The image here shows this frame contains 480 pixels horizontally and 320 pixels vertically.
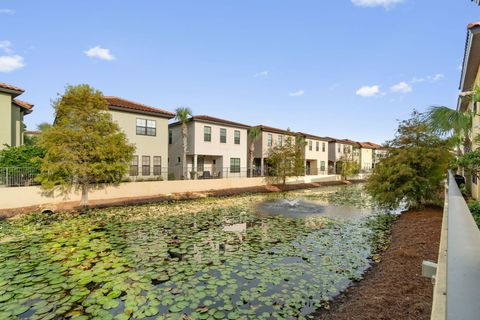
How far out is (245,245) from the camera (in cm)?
885

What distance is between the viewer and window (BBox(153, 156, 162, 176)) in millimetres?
23397

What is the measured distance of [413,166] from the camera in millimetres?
13484

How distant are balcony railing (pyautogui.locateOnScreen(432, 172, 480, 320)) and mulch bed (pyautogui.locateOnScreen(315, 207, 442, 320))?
8.17ft

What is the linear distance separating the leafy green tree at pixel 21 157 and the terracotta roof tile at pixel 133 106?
23.1 feet

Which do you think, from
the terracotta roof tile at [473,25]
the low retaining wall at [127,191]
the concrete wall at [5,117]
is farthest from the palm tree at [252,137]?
the terracotta roof tile at [473,25]

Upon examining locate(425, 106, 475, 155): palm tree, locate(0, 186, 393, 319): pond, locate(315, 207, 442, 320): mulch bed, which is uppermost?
locate(425, 106, 475, 155): palm tree

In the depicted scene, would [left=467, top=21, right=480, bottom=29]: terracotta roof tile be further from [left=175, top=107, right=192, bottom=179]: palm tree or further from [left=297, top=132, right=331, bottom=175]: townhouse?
[left=297, top=132, right=331, bottom=175]: townhouse

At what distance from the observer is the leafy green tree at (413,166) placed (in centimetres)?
1312

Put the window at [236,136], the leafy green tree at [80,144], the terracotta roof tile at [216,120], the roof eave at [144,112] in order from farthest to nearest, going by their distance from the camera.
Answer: the window at [236,136] < the terracotta roof tile at [216,120] < the roof eave at [144,112] < the leafy green tree at [80,144]

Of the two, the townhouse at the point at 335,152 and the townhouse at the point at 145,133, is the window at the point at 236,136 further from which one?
the townhouse at the point at 335,152

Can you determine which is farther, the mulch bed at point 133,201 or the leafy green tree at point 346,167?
the leafy green tree at point 346,167

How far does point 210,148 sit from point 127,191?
11120mm

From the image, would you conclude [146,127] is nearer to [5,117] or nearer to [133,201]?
[133,201]

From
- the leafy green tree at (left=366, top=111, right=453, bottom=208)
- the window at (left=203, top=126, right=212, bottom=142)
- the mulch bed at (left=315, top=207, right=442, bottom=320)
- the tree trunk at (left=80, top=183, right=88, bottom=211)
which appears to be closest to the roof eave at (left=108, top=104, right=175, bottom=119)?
the window at (left=203, top=126, right=212, bottom=142)
